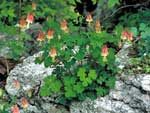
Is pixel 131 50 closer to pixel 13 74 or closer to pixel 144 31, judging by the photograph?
pixel 144 31

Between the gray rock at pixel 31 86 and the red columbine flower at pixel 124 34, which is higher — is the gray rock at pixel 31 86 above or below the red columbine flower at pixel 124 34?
below

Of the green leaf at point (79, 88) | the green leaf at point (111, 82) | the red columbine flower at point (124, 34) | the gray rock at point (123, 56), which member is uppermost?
the red columbine flower at point (124, 34)

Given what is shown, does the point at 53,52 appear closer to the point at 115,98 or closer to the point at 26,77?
the point at 115,98

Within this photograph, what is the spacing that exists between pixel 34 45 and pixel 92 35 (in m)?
2.67

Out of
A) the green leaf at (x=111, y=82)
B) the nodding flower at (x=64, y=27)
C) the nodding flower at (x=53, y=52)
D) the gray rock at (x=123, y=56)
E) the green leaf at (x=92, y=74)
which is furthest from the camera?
the gray rock at (x=123, y=56)

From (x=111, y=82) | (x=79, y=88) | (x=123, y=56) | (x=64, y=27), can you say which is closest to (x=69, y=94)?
(x=79, y=88)

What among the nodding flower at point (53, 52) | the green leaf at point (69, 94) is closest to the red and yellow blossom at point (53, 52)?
the nodding flower at point (53, 52)

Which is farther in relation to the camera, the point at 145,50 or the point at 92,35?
the point at 145,50

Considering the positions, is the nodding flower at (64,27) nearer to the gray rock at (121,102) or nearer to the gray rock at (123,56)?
the gray rock at (123,56)

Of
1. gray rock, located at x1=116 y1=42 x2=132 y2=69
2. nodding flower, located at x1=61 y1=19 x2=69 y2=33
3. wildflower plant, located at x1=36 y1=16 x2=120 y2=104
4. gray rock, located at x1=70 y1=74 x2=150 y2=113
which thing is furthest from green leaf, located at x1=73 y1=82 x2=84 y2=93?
nodding flower, located at x1=61 y1=19 x2=69 y2=33

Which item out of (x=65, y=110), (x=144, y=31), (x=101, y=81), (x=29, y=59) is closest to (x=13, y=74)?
(x=29, y=59)

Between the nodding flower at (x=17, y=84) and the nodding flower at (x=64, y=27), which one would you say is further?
the nodding flower at (x=17, y=84)

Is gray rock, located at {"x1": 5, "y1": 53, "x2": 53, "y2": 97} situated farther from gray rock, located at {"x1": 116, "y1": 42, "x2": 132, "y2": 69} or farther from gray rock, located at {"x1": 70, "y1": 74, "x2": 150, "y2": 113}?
gray rock, located at {"x1": 116, "y1": 42, "x2": 132, "y2": 69}

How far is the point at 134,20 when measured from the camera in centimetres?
806
